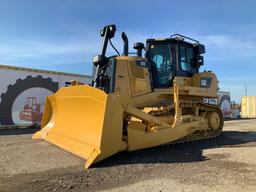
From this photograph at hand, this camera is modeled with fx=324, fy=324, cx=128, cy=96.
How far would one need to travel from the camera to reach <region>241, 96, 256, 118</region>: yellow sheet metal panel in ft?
119

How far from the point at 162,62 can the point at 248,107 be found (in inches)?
1178

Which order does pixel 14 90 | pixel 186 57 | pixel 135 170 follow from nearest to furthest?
pixel 135 170, pixel 186 57, pixel 14 90

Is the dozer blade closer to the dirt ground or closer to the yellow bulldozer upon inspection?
the yellow bulldozer

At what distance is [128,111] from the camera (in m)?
7.49

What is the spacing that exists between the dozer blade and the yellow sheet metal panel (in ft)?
102

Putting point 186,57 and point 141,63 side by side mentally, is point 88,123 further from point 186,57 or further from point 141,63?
point 186,57

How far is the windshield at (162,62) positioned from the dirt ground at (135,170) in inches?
85.8

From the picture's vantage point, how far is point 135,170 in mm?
6301

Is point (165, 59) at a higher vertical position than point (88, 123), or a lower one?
higher

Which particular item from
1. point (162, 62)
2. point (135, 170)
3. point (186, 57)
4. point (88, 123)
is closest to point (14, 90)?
point (162, 62)

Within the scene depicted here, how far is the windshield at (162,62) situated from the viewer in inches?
381

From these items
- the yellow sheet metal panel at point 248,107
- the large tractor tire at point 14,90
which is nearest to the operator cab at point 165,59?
the large tractor tire at point 14,90

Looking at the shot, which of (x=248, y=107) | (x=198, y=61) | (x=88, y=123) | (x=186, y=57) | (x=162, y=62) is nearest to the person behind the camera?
(x=88, y=123)

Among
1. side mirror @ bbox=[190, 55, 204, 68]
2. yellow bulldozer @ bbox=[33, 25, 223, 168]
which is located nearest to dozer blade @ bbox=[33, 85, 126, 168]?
Result: yellow bulldozer @ bbox=[33, 25, 223, 168]
